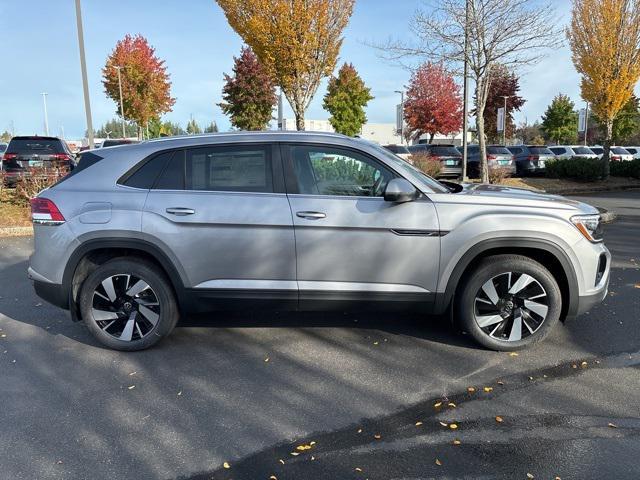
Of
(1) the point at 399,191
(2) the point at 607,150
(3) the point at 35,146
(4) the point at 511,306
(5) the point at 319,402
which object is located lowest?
(5) the point at 319,402

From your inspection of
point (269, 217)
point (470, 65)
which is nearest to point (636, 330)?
point (269, 217)

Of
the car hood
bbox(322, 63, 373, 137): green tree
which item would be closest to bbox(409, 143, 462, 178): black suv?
the car hood

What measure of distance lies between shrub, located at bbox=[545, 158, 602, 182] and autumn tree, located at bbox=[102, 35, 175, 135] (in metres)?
29.5

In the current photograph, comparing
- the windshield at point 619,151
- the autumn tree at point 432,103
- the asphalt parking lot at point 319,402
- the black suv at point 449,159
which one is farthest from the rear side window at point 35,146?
the autumn tree at point 432,103

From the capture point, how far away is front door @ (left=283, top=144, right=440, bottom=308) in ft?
12.9

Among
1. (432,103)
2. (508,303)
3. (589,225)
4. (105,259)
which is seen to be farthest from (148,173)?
(432,103)

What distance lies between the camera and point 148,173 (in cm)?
417

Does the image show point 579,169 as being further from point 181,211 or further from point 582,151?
Answer: point 181,211

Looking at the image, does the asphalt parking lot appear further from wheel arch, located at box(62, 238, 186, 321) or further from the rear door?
the rear door

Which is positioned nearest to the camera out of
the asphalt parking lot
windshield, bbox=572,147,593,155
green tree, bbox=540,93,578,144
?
the asphalt parking lot

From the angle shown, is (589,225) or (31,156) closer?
(589,225)

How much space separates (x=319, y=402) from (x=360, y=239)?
1.27 meters

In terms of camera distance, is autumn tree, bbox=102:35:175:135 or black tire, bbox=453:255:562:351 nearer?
black tire, bbox=453:255:562:351

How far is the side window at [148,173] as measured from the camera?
415 cm
